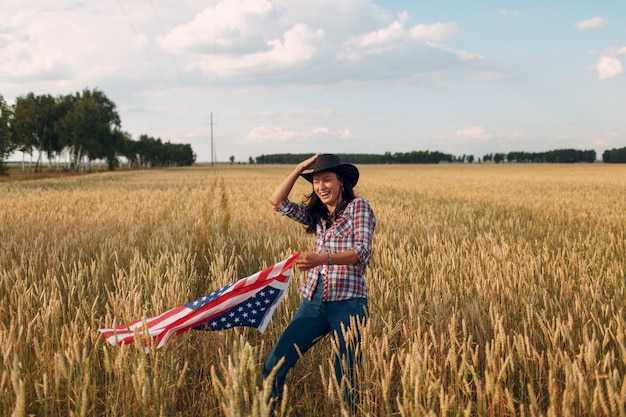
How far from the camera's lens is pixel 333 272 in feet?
8.64

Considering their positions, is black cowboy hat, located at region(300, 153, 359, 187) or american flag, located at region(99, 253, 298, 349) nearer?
american flag, located at region(99, 253, 298, 349)

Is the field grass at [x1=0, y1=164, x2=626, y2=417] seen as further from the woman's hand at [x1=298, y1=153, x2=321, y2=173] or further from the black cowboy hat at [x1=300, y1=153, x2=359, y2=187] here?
the woman's hand at [x1=298, y1=153, x2=321, y2=173]

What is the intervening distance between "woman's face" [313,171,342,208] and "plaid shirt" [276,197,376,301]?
0.37 ft

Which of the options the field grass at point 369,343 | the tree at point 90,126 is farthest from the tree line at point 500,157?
the field grass at point 369,343

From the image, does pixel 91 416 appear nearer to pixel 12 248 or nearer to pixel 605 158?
pixel 12 248

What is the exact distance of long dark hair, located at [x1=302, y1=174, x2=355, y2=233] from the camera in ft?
9.45

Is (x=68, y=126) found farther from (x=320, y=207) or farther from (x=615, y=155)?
(x=615, y=155)

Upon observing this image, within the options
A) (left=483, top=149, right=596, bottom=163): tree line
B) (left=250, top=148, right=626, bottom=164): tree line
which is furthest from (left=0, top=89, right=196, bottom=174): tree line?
(left=483, top=149, right=596, bottom=163): tree line

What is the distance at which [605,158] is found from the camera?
363ft

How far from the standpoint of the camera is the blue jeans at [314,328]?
101 inches

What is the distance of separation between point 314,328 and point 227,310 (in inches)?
19.4

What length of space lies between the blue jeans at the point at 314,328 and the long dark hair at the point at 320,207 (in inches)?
17.7

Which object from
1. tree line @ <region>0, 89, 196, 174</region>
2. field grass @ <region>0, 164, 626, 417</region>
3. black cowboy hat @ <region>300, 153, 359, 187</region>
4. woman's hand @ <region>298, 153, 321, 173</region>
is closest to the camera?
field grass @ <region>0, 164, 626, 417</region>

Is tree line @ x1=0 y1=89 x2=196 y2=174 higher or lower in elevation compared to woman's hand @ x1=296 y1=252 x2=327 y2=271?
higher
